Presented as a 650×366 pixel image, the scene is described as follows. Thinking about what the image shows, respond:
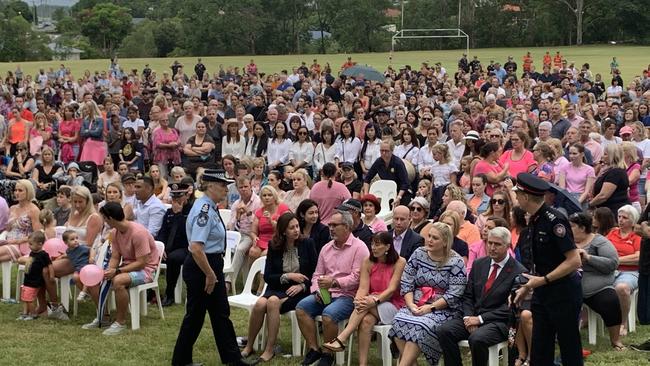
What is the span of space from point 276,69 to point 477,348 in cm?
4158

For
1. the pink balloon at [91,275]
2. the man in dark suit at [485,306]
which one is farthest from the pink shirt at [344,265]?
the pink balloon at [91,275]

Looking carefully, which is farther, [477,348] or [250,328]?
[250,328]

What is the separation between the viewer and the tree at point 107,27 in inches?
3647

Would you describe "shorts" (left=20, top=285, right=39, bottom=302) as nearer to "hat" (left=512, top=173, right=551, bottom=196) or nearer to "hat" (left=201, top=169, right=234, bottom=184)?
"hat" (left=201, top=169, right=234, bottom=184)

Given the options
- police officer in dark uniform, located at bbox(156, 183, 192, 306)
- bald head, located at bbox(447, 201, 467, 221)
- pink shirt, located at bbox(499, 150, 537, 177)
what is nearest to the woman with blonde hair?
police officer in dark uniform, located at bbox(156, 183, 192, 306)

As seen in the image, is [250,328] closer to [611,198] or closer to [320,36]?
[611,198]

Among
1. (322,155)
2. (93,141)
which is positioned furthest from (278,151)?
(93,141)

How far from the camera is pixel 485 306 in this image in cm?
667

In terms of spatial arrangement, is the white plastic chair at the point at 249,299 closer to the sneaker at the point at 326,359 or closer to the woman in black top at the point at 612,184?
the sneaker at the point at 326,359

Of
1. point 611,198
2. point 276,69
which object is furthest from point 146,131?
point 276,69

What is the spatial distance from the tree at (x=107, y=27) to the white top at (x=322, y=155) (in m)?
81.7

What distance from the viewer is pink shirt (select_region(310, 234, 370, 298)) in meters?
7.37

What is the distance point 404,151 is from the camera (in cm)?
1272

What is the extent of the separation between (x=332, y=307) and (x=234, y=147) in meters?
7.06
